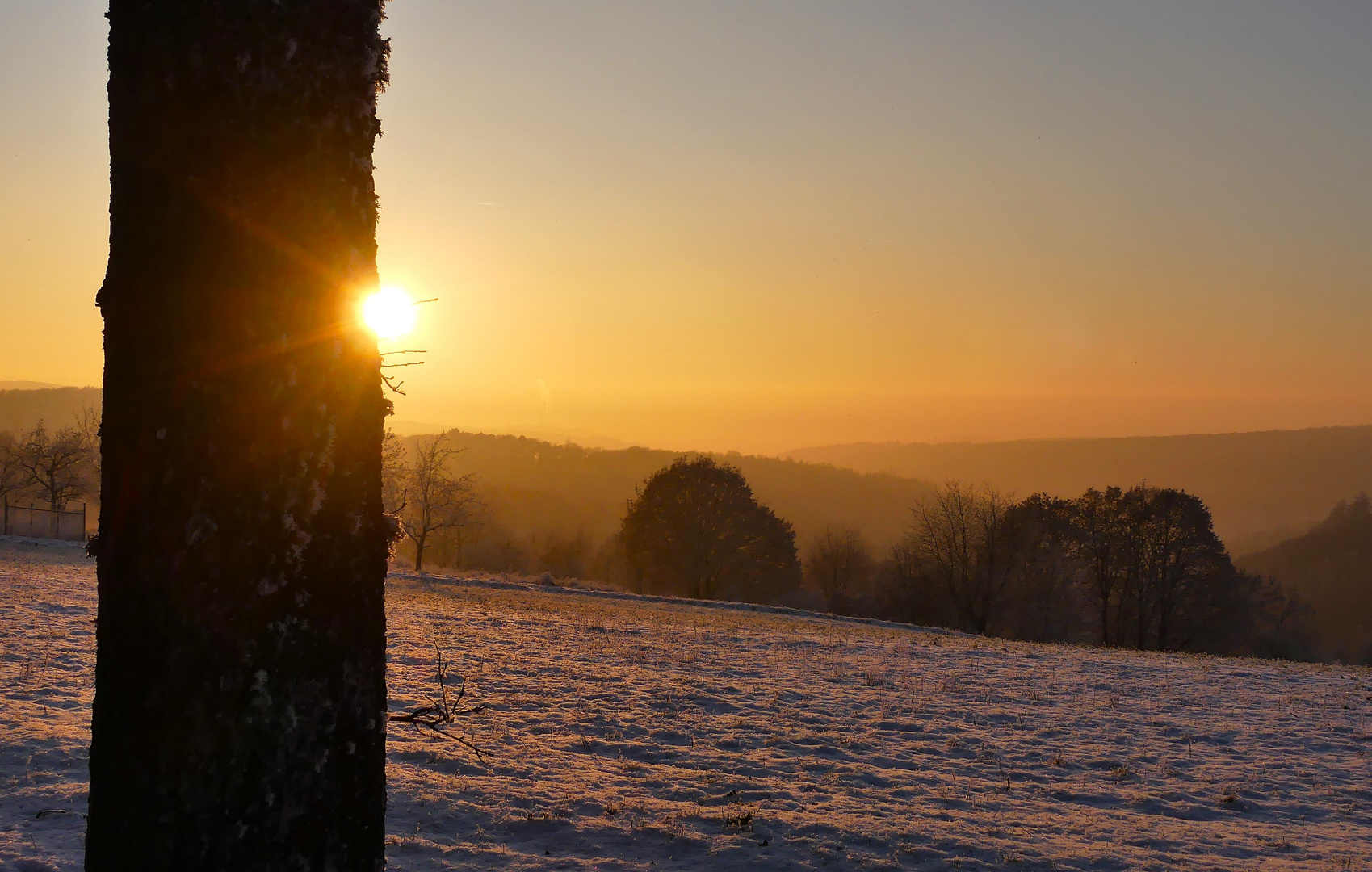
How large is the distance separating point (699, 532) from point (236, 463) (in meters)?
49.5

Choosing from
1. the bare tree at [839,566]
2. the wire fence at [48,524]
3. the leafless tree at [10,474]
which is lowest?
the bare tree at [839,566]

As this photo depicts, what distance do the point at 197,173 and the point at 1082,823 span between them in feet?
31.7

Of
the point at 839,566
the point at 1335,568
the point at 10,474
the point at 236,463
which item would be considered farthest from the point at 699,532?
the point at 1335,568

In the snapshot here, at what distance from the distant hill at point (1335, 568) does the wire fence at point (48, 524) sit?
9354cm

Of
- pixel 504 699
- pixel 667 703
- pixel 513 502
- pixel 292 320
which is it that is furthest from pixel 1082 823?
pixel 513 502

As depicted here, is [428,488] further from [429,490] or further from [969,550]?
[969,550]

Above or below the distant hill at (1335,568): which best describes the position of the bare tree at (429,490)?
above

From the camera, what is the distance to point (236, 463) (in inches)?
121

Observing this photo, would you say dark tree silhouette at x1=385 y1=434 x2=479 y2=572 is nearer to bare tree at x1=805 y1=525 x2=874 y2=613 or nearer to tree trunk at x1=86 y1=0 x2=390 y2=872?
bare tree at x1=805 y1=525 x2=874 y2=613

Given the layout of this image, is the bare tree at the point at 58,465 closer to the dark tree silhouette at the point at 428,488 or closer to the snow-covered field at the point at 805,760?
the dark tree silhouette at the point at 428,488

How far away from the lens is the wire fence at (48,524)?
50531mm

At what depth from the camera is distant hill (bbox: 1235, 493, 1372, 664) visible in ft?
270

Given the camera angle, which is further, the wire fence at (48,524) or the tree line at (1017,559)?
the wire fence at (48,524)

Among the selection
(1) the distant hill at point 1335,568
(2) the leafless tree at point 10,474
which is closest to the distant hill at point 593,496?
(1) the distant hill at point 1335,568
